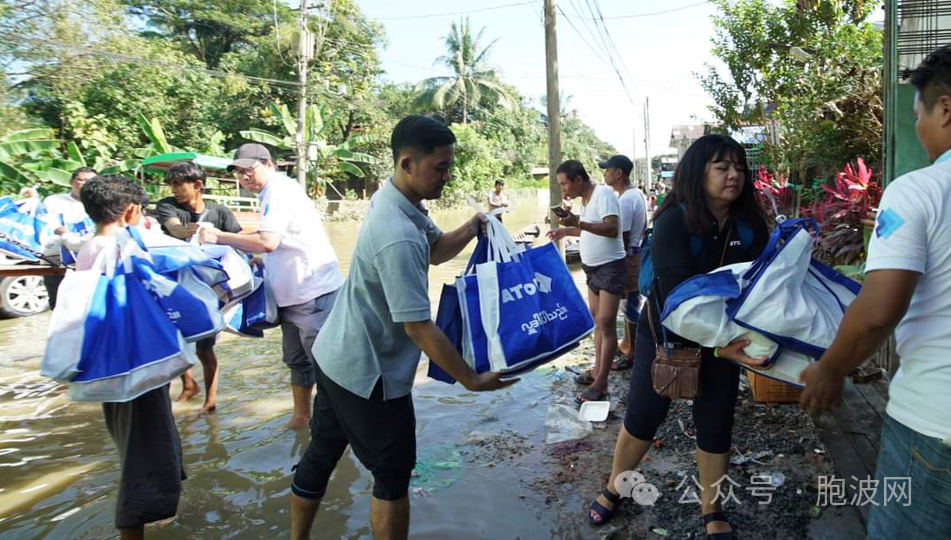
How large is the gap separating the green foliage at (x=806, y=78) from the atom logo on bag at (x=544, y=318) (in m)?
7.14

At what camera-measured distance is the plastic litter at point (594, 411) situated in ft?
14.0

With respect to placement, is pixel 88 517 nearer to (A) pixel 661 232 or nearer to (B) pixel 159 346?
(B) pixel 159 346

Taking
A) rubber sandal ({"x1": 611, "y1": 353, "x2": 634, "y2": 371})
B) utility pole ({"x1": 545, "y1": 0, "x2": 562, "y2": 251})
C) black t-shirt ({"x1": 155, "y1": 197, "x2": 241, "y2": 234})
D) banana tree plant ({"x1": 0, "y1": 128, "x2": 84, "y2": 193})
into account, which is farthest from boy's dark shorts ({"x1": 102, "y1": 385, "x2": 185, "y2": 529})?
banana tree plant ({"x1": 0, "y1": 128, "x2": 84, "y2": 193})

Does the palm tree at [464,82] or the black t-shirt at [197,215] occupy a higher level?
the palm tree at [464,82]

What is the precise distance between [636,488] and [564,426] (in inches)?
46.7

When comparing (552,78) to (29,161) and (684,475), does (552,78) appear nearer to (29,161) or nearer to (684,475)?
(684,475)

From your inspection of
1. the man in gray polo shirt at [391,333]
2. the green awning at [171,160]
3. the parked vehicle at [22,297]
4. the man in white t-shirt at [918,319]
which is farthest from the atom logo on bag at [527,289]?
the green awning at [171,160]

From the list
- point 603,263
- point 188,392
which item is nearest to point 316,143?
point 188,392

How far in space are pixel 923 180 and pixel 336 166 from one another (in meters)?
25.4

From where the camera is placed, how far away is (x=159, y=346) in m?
2.62

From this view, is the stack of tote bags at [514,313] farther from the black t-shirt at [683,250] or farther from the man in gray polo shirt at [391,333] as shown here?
the black t-shirt at [683,250]

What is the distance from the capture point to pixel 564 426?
426 cm

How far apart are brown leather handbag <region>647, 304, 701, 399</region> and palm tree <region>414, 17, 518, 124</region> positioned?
36.4 metres

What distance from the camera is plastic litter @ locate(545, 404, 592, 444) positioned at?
409cm
